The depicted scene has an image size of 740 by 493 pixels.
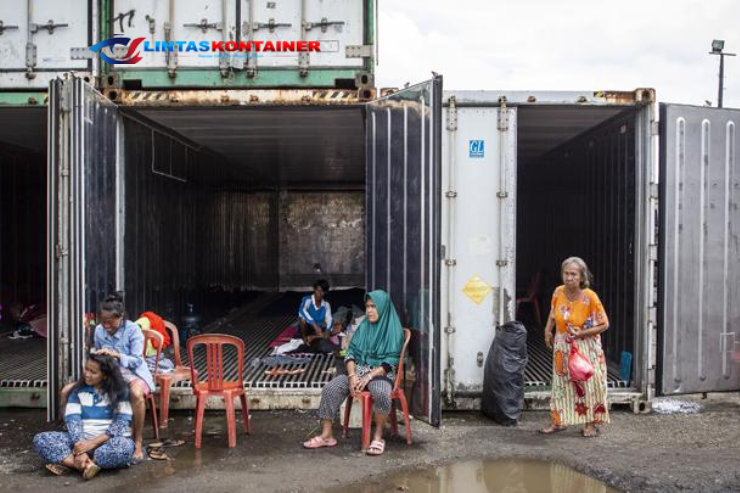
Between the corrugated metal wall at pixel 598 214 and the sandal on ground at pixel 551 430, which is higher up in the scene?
the corrugated metal wall at pixel 598 214

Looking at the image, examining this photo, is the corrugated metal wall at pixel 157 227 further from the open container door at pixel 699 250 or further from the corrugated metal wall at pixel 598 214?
the open container door at pixel 699 250

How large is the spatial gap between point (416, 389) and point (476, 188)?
1912 mm

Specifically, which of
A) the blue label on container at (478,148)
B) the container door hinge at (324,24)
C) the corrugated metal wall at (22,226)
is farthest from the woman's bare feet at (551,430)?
the corrugated metal wall at (22,226)

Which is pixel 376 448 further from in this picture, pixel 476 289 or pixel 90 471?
pixel 90 471

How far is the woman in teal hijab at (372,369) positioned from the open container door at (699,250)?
2.66m

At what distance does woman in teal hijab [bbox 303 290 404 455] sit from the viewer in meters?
5.33

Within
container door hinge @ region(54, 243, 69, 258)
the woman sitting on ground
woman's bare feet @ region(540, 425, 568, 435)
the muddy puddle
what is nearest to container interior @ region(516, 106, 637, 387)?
woman's bare feet @ region(540, 425, 568, 435)

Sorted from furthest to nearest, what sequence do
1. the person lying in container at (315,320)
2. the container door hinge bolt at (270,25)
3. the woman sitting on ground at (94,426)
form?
1. the person lying in container at (315,320)
2. the container door hinge bolt at (270,25)
3. the woman sitting on ground at (94,426)

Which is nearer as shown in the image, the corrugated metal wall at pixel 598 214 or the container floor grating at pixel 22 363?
the container floor grating at pixel 22 363

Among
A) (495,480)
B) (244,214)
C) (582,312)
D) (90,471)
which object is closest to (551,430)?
(582,312)

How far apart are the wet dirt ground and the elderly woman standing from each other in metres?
0.20

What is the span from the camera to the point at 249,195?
564 inches

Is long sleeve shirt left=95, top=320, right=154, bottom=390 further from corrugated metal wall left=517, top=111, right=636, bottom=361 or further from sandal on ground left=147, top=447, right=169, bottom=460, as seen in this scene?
corrugated metal wall left=517, top=111, right=636, bottom=361

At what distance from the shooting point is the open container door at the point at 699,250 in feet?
21.1
